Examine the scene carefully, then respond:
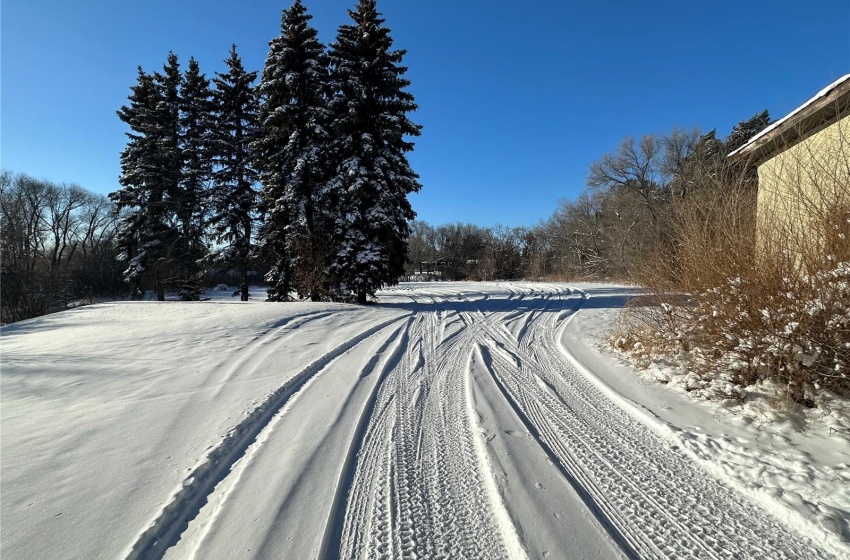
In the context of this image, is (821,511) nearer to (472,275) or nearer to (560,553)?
(560,553)

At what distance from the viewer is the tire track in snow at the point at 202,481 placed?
2.03m

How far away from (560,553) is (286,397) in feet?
11.1

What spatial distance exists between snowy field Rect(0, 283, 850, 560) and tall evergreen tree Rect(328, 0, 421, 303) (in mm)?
8308

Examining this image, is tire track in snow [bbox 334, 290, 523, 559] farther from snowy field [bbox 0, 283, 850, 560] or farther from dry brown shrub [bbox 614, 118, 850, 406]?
dry brown shrub [bbox 614, 118, 850, 406]

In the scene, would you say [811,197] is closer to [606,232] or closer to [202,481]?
[202,481]

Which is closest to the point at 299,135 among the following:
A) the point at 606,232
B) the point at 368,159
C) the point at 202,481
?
the point at 368,159

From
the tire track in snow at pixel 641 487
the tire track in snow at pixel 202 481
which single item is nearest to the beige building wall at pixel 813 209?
the tire track in snow at pixel 641 487

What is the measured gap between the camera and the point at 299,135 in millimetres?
14758

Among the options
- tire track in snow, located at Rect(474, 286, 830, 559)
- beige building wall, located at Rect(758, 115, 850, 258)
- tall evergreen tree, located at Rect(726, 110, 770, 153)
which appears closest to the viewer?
tire track in snow, located at Rect(474, 286, 830, 559)

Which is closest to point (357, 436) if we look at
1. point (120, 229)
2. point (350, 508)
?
point (350, 508)

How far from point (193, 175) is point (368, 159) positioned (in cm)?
1243

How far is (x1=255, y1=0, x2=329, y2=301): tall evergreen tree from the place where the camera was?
14.1 meters

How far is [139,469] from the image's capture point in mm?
2723

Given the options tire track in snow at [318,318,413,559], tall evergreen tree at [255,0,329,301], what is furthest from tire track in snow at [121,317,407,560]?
tall evergreen tree at [255,0,329,301]
